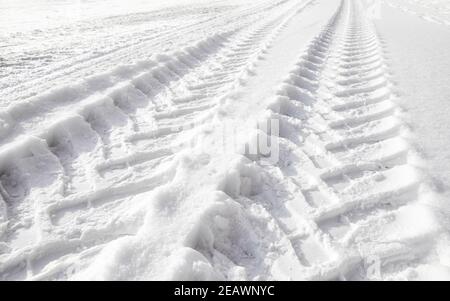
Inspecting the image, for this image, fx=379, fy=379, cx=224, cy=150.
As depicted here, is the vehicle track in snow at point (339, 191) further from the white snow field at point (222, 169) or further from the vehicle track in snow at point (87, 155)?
the vehicle track in snow at point (87, 155)

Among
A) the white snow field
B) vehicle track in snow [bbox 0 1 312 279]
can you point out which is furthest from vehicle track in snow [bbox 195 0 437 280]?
vehicle track in snow [bbox 0 1 312 279]

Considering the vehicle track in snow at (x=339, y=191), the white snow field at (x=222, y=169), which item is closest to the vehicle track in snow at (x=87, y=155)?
the white snow field at (x=222, y=169)

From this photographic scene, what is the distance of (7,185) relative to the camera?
193 centimetres

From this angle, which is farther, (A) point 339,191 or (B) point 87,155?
(B) point 87,155

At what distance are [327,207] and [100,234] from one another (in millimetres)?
1028

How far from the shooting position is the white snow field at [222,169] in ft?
4.83

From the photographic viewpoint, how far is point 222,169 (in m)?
1.96

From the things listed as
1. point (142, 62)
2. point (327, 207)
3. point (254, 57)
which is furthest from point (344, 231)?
point (254, 57)

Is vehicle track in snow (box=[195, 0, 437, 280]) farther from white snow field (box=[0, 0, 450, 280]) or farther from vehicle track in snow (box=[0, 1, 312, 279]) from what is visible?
vehicle track in snow (box=[0, 1, 312, 279])

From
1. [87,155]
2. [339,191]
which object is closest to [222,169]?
[339,191]

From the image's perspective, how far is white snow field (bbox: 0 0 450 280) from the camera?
4.83ft

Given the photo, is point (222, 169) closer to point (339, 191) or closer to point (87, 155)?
point (339, 191)

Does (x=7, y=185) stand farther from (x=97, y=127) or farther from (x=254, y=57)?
(x=254, y=57)

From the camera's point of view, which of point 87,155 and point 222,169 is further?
point 87,155
